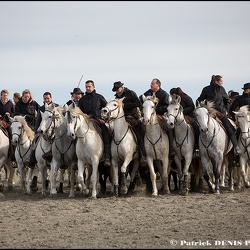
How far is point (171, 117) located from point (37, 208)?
3862 mm

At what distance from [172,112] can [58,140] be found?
3.06 metres

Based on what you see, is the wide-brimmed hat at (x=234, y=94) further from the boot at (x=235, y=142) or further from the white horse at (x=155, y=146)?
the white horse at (x=155, y=146)

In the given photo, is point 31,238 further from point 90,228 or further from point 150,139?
point 150,139

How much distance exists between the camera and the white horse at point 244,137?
616 inches

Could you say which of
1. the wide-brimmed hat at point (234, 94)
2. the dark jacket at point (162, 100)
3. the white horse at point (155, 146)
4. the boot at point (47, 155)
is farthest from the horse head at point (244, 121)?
the wide-brimmed hat at point (234, 94)

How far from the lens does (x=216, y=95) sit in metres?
16.0

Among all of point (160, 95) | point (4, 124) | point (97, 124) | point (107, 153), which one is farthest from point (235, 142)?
point (4, 124)

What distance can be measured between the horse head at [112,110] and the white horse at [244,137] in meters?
3.14

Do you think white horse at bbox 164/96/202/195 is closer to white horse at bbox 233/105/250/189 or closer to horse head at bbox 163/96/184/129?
horse head at bbox 163/96/184/129

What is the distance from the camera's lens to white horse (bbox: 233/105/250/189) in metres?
15.7

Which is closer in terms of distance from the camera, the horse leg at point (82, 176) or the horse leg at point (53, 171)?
the horse leg at point (82, 176)

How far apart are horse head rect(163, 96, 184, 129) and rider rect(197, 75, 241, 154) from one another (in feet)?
4.08

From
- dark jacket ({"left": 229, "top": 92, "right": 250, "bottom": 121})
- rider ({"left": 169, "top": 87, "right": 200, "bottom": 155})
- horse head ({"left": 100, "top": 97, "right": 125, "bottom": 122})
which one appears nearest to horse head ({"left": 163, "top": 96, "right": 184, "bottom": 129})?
rider ({"left": 169, "top": 87, "right": 200, "bottom": 155})

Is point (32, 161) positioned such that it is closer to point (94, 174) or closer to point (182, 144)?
point (94, 174)
